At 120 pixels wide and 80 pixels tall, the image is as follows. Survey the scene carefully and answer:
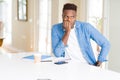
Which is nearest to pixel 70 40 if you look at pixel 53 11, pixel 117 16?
pixel 117 16

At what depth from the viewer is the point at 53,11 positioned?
21.2 feet

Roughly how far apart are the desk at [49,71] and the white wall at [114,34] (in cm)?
200

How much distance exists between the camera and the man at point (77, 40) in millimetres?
2539

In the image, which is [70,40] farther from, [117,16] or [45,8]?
[45,8]

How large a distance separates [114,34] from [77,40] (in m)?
1.87

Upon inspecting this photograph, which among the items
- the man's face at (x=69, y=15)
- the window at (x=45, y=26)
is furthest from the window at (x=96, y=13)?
the man's face at (x=69, y=15)

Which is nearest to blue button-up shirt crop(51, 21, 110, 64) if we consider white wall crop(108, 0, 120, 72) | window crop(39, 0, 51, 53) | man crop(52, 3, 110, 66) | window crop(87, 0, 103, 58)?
man crop(52, 3, 110, 66)

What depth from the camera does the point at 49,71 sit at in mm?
2062

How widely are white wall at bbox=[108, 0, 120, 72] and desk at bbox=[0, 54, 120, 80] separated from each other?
2.00 m

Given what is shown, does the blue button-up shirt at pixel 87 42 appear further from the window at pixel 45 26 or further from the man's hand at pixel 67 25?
the window at pixel 45 26

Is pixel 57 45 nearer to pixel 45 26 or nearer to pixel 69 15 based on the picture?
pixel 69 15

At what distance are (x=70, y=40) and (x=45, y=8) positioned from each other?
4.65 meters

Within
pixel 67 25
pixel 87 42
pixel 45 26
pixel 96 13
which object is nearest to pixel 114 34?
pixel 96 13

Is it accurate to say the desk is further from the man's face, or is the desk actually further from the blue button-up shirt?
the man's face
